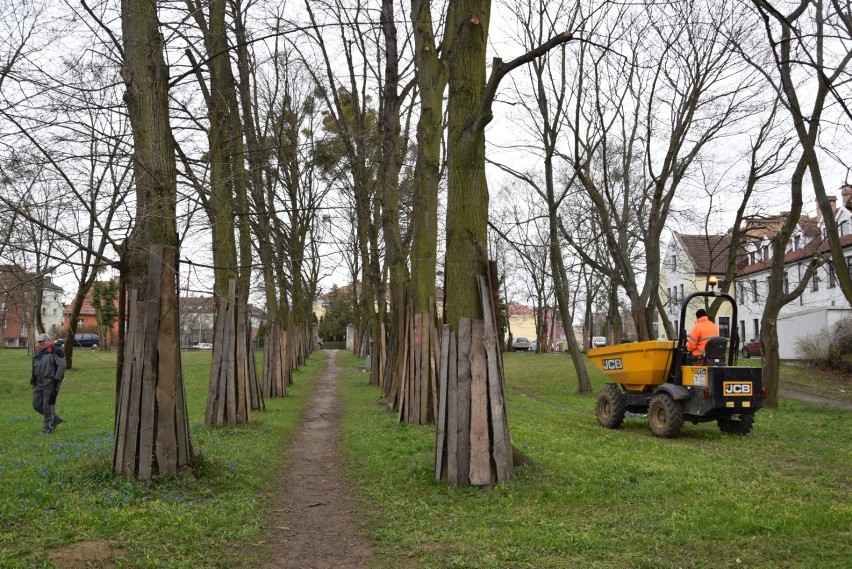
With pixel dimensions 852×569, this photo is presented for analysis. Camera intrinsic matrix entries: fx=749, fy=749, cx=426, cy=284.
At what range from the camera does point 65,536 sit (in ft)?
19.0

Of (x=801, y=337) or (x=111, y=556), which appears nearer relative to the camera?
(x=111, y=556)

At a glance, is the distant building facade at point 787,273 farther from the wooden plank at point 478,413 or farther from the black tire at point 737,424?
the wooden plank at point 478,413

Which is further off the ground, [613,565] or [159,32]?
[159,32]

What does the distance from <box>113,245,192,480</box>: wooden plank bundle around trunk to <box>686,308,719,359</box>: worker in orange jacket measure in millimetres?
8771

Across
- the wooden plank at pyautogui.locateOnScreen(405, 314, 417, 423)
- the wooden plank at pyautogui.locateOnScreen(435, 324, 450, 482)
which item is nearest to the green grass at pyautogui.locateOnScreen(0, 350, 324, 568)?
the wooden plank at pyautogui.locateOnScreen(435, 324, 450, 482)

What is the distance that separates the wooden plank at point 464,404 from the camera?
8125 millimetres

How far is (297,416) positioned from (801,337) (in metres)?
28.4

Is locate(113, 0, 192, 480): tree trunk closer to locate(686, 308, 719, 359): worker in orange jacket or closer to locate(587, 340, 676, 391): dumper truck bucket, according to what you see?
locate(587, 340, 676, 391): dumper truck bucket

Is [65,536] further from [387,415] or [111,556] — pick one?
[387,415]

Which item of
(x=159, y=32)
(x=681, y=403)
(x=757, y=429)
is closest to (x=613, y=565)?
(x=159, y=32)

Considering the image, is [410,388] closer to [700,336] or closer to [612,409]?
[612,409]

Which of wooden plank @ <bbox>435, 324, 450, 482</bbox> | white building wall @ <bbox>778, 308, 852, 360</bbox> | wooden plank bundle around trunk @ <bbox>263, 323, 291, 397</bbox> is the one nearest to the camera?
wooden plank @ <bbox>435, 324, 450, 482</bbox>

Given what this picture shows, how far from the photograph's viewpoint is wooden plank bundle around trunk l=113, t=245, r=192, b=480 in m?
7.75

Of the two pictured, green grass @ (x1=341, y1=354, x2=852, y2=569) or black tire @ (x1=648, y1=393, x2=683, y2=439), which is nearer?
green grass @ (x1=341, y1=354, x2=852, y2=569)
